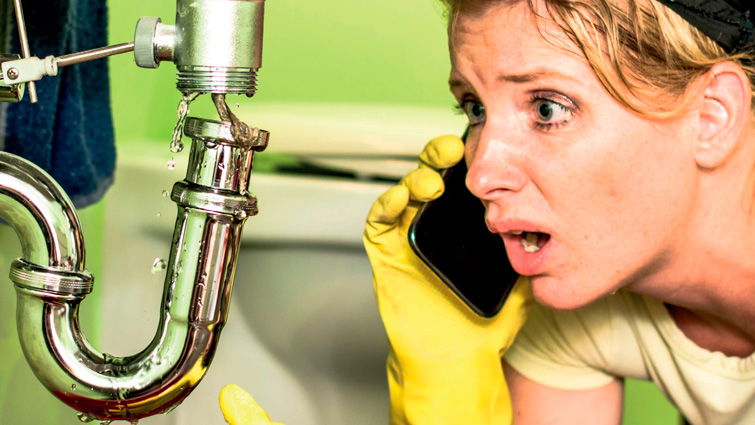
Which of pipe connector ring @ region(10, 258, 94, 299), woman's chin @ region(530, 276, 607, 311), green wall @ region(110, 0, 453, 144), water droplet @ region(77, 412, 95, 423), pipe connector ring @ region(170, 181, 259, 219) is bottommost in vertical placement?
water droplet @ region(77, 412, 95, 423)

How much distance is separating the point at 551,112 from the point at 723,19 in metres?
0.13

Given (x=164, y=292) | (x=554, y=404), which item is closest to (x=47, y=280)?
(x=164, y=292)

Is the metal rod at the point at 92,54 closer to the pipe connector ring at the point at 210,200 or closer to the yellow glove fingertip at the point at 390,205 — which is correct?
the pipe connector ring at the point at 210,200

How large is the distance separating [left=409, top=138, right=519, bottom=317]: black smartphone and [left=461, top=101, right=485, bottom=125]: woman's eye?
7 cm

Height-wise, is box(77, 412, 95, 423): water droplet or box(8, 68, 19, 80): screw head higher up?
box(8, 68, 19, 80): screw head

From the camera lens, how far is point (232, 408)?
1.68 ft

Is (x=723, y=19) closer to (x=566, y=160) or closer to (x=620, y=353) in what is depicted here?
(x=566, y=160)

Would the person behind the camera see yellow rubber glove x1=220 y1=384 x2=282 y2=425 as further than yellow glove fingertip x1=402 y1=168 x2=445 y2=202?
No

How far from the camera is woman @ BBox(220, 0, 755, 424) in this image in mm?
521

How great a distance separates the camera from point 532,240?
24.6 inches

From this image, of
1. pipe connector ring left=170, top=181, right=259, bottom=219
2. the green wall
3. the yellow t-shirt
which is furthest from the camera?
the green wall

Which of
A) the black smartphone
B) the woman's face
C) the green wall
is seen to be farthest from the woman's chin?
Answer: the green wall

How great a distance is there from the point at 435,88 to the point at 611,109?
3.23 ft

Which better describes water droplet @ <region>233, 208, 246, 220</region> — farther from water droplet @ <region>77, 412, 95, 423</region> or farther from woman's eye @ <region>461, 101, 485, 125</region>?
woman's eye @ <region>461, 101, 485, 125</region>
